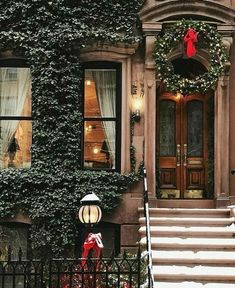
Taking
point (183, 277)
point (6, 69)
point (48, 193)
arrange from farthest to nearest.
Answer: point (6, 69)
point (48, 193)
point (183, 277)

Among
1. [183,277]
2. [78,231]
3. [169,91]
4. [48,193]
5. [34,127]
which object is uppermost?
[169,91]

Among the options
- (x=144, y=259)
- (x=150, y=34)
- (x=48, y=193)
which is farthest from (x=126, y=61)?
(x=144, y=259)

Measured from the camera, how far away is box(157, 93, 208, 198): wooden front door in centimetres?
1338

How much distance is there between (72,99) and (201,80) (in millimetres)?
2828

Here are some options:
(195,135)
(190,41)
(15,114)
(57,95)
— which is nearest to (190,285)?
(195,135)

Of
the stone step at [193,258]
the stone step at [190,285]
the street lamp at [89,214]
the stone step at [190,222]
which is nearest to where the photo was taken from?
the stone step at [190,285]

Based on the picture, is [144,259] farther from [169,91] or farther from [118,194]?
[169,91]

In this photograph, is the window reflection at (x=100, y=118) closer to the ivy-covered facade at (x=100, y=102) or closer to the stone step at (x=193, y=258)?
the ivy-covered facade at (x=100, y=102)

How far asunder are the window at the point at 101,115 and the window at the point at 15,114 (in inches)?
51.6

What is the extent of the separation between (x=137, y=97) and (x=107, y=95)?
2.45 feet

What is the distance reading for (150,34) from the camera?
496 inches

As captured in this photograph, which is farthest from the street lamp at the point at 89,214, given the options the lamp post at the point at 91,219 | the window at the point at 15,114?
the window at the point at 15,114

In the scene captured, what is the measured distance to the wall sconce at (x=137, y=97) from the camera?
12.8 metres

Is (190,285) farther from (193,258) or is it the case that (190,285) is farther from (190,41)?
(190,41)
